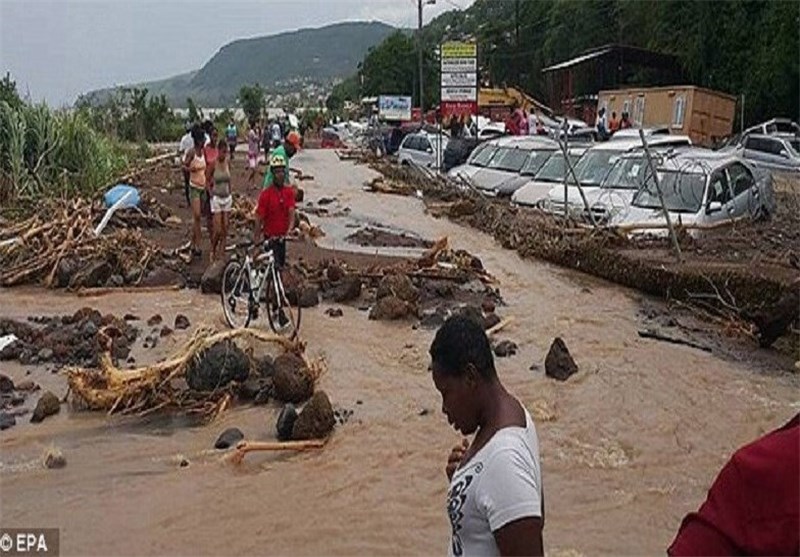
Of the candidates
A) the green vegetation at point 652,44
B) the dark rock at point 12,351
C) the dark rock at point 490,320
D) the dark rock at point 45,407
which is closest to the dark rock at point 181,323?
the dark rock at point 12,351

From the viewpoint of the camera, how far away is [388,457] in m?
7.43

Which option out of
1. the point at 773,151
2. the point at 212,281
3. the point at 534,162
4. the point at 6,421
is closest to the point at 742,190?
the point at 534,162

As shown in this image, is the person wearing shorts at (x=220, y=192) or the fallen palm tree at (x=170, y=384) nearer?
the fallen palm tree at (x=170, y=384)

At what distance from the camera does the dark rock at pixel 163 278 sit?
43.4 feet

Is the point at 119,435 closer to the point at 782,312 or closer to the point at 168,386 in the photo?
the point at 168,386

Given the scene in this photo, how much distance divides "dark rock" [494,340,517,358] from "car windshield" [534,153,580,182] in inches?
406

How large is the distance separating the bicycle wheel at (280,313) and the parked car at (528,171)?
40.9ft

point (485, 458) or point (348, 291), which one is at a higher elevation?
point (485, 458)

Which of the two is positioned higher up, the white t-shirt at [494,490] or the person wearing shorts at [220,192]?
the white t-shirt at [494,490]

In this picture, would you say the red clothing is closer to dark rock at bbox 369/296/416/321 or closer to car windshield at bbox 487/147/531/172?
dark rock at bbox 369/296/416/321

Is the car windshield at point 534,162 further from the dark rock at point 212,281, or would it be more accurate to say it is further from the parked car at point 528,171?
the dark rock at point 212,281

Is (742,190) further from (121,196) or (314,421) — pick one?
(121,196)

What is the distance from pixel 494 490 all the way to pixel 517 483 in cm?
7

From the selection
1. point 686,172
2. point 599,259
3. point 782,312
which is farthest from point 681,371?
point 686,172
